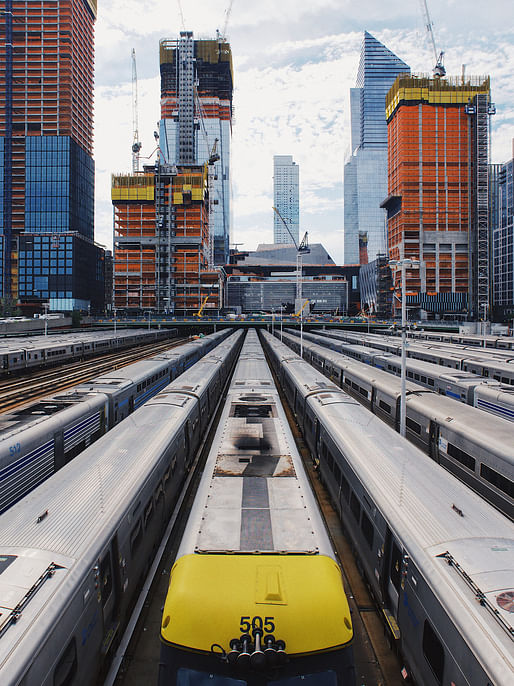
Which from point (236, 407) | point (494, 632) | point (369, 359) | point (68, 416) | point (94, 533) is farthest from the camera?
point (369, 359)

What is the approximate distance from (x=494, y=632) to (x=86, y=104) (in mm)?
242891

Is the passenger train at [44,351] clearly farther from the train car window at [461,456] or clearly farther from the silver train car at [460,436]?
the train car window at [461,456]

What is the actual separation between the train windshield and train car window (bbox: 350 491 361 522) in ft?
19.5

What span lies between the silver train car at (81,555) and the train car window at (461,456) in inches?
383

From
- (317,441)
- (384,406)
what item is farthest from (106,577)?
(384,406)

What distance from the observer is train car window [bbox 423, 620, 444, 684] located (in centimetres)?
636

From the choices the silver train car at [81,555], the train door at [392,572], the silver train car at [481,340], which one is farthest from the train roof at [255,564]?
the silver train car at [481,340]

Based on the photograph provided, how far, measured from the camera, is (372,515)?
9906 millimetres

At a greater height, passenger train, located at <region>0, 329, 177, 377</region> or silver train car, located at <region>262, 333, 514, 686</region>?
passenger train, located at <region>0, 329, 177, 377</region>

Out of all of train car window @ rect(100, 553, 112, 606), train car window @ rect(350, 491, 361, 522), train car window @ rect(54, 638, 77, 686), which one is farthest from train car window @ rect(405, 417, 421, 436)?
train car window @ rect(54, 638, 77, 686)

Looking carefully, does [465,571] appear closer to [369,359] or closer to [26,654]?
[26,654]

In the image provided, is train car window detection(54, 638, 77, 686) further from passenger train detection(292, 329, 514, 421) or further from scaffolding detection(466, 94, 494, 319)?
scaffolding detection(466, 94, 494, 319)

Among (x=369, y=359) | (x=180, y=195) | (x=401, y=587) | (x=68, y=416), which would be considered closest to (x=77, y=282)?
(x=180, y=195)

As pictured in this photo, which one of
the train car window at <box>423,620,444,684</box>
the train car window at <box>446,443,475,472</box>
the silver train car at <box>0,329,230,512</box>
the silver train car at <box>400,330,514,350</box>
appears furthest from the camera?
the silver train car at <box>400,330,514,350</box>
